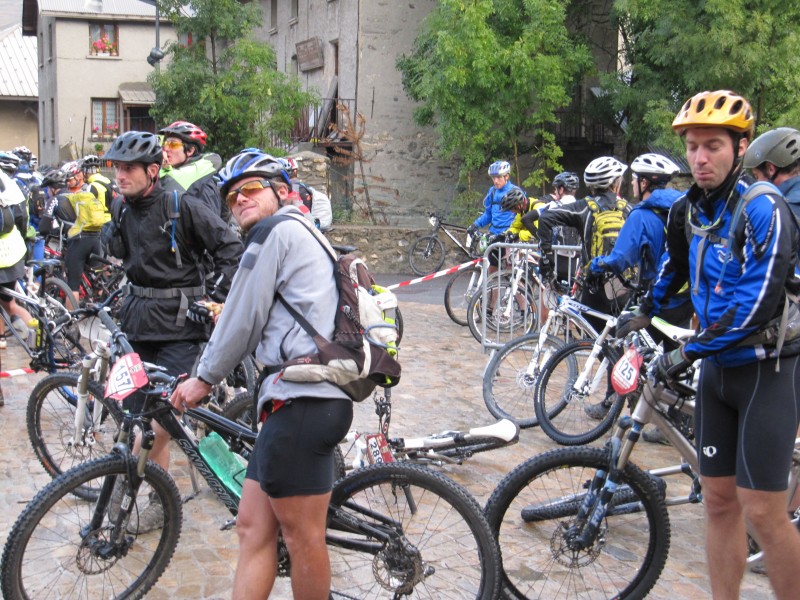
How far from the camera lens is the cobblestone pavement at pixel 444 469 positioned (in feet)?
15.2

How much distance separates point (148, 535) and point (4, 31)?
5899 cm

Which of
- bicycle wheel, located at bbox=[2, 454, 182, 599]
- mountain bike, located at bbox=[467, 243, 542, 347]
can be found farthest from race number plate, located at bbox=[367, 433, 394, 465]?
mountain bike, located at bbox=[467, 243, 542, 347]

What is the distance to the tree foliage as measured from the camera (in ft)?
54.5

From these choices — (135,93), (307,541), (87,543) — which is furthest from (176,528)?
(135,93)

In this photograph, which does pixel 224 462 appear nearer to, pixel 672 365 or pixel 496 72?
pixel 672 365

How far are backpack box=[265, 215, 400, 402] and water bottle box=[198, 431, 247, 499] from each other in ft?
2.61

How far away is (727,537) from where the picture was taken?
364 centimetres

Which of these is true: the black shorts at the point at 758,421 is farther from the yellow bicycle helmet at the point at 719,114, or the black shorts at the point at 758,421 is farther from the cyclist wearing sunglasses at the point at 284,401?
the cyclist wearing sunglasses at the point at 284,401

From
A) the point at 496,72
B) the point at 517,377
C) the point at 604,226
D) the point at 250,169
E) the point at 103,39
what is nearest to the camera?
the point at 250,169

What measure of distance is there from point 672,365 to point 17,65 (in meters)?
55.6

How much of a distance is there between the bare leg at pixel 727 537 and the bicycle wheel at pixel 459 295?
852 cm

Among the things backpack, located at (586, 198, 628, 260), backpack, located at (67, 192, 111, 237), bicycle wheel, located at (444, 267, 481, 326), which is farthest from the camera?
bicycle wheel, located at (444, 267, 481, 326)

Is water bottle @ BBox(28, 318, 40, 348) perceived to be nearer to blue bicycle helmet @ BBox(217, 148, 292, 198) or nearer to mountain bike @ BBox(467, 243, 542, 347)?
mountain bike @ BBox(467, 243, 542, 347)

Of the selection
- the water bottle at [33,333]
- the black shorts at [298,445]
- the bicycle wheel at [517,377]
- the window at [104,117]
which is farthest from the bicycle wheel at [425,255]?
the window at [104,117]
